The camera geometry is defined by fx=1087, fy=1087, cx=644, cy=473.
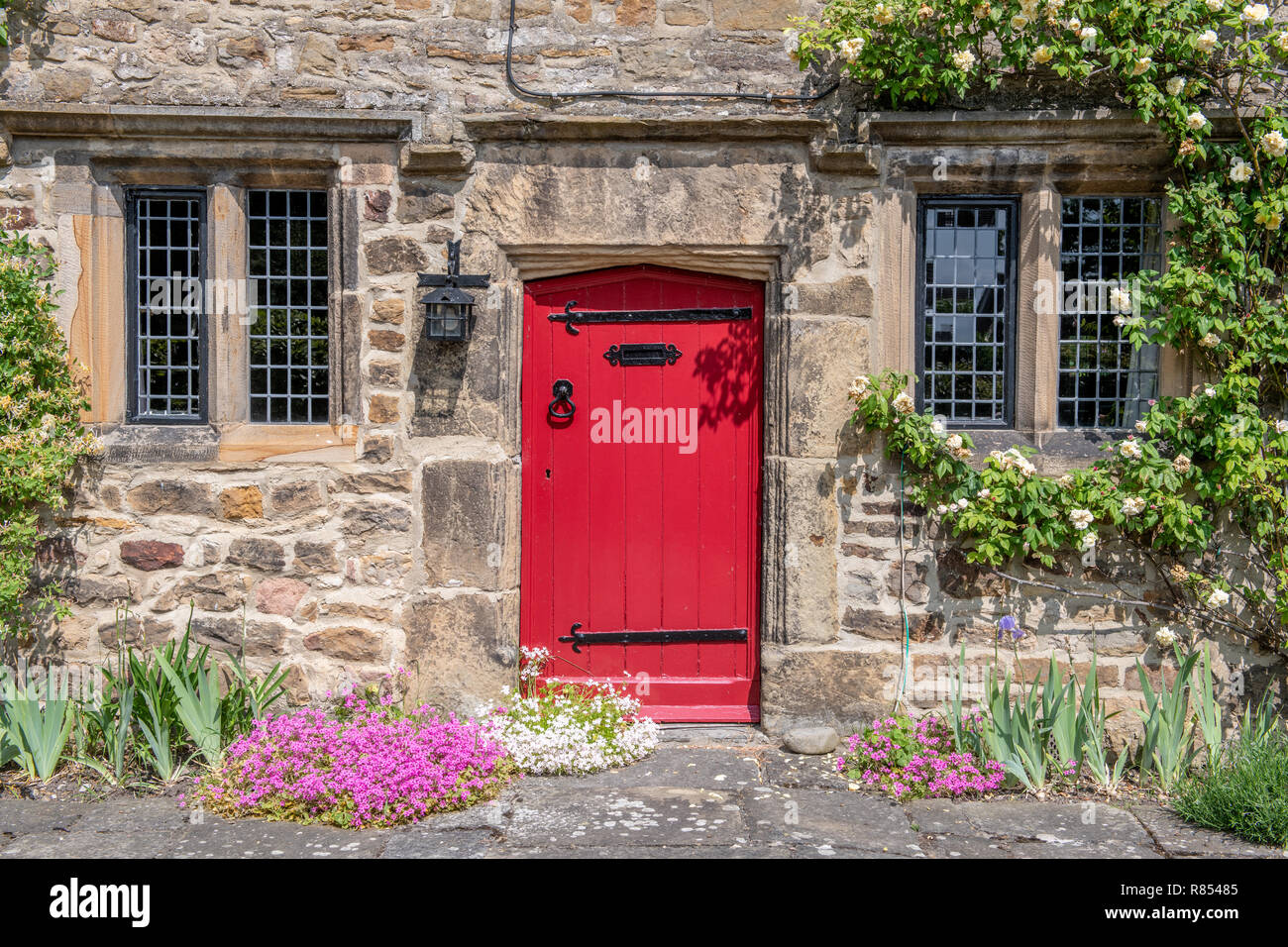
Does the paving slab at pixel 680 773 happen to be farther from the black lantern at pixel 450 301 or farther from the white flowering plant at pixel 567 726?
the black lantern at pixel 450 301

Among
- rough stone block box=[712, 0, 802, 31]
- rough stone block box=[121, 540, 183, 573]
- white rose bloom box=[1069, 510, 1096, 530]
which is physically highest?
rough stone block box=[712, 0, 802, 31]

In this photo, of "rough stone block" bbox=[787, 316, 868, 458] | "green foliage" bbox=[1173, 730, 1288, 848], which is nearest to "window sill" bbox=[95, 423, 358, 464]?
"rough stone block" bbox=[787, 316, 868, 458]

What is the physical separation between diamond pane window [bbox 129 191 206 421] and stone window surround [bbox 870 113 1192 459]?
3.22m

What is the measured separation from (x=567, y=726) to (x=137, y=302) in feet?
9.38

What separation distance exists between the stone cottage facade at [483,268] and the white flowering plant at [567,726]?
18cm

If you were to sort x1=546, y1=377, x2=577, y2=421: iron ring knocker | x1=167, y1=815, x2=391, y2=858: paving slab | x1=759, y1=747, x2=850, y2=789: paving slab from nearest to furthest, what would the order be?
1. x1=167, y1=815, x2=391, y2=858: paving slab
2. x1=759, y1=747, x2=850, y2=789: paving slab
3. x1=546, y1=377, x2=577, y2=421: iron ring knocker

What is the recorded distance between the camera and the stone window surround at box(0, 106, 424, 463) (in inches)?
194

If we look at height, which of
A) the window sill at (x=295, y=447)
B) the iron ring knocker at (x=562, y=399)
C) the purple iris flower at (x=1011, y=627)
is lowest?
the purple iris flower at (x=1011, y=627)

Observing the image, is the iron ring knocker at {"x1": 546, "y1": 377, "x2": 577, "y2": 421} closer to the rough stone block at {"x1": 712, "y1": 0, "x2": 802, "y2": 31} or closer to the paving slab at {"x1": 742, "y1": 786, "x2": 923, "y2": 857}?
the rough stone block at {"x1": 712, "y1": 0, "x2": 802, "y2": 31}

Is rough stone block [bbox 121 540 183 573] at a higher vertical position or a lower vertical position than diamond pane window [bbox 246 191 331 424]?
lower

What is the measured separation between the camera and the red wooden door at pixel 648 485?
5.18m

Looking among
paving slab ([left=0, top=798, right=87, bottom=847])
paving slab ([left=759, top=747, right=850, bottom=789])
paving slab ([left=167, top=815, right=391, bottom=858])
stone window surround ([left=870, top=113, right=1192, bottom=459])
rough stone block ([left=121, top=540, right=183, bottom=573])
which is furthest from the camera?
rough stone block ([left=121, top=540, right=183, bottom=573])

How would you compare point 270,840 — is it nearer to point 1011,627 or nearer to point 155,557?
point 155,557

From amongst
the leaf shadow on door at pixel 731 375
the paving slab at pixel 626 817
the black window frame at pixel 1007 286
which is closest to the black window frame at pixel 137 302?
the leaf shadow on door at pixel 731 375
